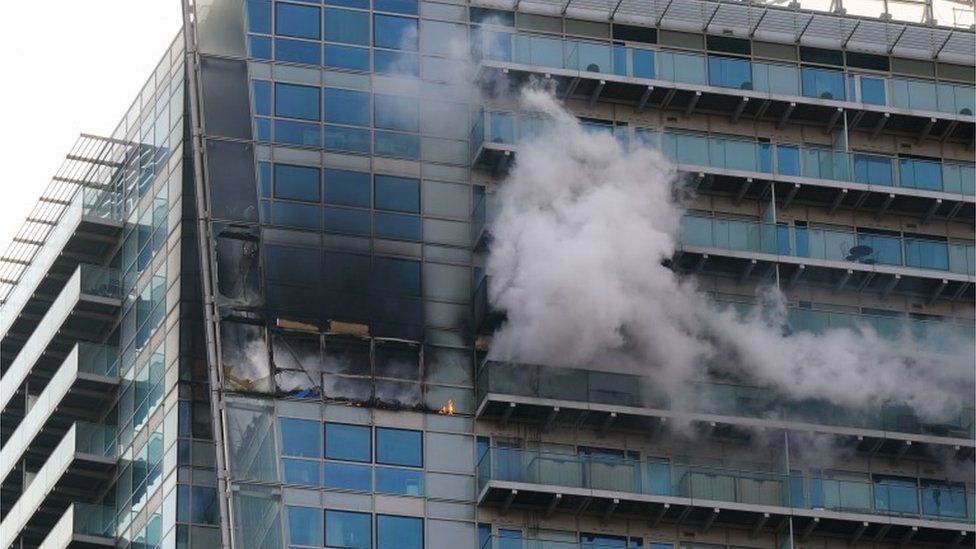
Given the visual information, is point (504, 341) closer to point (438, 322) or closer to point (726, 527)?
point (438, 322)

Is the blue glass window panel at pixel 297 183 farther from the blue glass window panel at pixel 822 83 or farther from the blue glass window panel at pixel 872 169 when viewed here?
the blue glass window panel at pixel 872 169

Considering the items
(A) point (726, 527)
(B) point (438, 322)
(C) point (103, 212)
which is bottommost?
(A) point (726, 527)

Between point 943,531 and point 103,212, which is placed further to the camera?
point 103,212

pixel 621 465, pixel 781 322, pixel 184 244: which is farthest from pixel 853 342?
pixel 184 244

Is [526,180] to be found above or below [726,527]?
above

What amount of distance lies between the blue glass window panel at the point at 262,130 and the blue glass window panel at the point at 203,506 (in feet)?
36.1

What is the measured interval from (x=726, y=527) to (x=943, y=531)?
264 inches

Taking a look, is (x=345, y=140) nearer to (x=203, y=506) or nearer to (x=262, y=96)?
(x=262, y=96)

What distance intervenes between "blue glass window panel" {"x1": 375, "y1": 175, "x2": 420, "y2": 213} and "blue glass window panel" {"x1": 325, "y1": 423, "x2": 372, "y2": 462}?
745 centimetres

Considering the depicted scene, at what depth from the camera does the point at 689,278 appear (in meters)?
96.2

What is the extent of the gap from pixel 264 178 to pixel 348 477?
10.1 m

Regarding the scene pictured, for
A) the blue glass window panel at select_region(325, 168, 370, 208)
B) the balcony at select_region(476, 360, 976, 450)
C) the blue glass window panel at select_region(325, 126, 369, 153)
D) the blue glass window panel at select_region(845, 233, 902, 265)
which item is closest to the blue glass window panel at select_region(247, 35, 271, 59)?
the blue glass window panel at select_region(325, 126, 369, 153)

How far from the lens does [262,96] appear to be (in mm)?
96688

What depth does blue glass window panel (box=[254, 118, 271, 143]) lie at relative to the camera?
96125 millimetres
